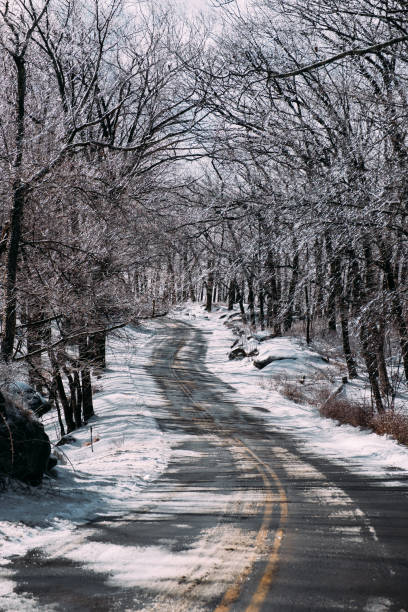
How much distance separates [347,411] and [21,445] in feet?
45.6

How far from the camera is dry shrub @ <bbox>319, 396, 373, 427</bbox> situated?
1803cm

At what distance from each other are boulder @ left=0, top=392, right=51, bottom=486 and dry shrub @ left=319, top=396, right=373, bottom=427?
11536mm

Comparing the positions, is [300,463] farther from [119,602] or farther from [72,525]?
[119,602]

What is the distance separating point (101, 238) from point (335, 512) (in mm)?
7897

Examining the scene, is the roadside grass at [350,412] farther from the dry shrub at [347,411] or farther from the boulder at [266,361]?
the boulder at [266,361]

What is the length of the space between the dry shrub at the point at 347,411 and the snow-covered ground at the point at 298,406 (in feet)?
0.88

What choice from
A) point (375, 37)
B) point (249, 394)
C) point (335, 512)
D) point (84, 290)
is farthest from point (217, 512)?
point (249, 394)

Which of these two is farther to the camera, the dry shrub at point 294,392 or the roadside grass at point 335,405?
the dry shrub at point 294,392

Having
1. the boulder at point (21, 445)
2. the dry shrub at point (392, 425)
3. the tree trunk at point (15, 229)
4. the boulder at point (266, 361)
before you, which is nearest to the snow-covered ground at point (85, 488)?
the boulder at point (21, 445)

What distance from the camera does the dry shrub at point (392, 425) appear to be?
1452 centimetres

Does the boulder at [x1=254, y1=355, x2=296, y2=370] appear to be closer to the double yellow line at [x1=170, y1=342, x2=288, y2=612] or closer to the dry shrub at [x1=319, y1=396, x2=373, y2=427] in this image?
the dry shrub at [x1=319, y1=396, x2=373, y2=427]

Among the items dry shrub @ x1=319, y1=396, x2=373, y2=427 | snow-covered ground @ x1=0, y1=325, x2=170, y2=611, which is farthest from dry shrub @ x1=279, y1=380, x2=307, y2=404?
snow-covered ground @ x1=0, y1=325, x2=170, y2=611

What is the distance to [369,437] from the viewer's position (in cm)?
1619

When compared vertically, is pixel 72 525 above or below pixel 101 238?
below
